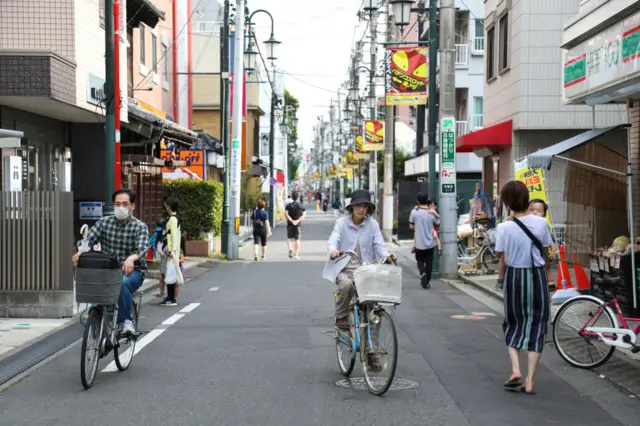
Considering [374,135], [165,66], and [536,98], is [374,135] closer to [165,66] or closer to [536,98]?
[165,66]

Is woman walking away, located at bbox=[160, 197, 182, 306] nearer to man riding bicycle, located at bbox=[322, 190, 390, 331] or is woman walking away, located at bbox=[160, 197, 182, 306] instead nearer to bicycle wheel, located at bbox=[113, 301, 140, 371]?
bicycle wheel, located at bbox=[113, 301, 140, 371]

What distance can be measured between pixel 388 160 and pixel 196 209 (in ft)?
41.2

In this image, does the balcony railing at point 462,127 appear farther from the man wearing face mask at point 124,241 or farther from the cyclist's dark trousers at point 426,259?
the man wearing face mask at point 124,241

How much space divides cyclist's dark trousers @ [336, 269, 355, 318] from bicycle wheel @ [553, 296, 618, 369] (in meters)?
2.42

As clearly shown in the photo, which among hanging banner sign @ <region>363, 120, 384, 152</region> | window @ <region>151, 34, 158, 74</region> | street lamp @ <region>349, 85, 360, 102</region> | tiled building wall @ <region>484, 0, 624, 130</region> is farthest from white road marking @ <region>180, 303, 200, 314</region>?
street lamp @ <region>349, 85, 360, 102</region>

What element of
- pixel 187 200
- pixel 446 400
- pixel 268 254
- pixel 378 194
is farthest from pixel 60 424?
pixel 378 194

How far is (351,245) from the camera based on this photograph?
8.30 meters

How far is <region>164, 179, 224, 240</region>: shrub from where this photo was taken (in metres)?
26.4

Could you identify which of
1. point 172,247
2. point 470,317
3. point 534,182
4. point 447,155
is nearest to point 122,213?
point 172,247

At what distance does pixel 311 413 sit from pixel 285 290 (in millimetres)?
10378

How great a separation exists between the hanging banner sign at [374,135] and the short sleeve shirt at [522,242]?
96.3 feet

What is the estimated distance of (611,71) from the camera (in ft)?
42.8

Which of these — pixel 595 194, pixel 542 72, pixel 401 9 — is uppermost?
pixel 401 9

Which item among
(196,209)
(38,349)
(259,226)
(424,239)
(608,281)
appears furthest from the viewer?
(196,209)
